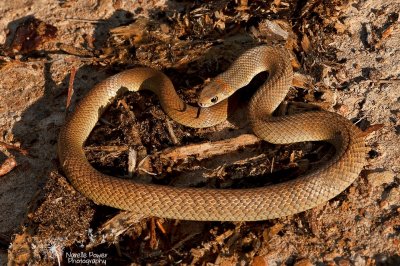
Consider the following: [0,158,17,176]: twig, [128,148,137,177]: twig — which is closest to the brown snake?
[128,148,137,177]: twig

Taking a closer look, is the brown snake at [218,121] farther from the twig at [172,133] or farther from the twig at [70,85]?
the twig at [70,85]

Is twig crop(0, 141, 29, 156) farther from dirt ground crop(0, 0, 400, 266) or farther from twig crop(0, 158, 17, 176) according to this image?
twig crop(0, 158, 17, 176)

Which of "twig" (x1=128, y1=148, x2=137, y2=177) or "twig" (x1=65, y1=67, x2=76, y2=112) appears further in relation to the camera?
"twig" (x1=65, y1=67, x2=76, y2=112)

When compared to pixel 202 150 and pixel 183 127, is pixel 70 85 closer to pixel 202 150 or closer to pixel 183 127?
pixel 183 127

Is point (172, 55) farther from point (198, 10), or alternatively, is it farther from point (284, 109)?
point (284, 109)

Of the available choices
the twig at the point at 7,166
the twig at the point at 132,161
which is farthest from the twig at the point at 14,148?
the twig at the point at 132,161

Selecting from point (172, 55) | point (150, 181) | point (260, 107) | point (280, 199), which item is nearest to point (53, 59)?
point (172, 55)
